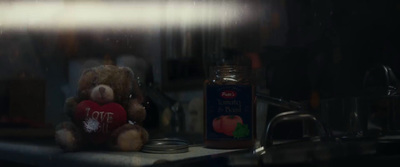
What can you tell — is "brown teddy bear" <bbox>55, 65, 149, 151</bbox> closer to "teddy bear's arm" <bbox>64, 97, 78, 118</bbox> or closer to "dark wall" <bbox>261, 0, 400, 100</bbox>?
"teddy bear's arm" <bbox>64, 97, 78, 118</bbox>

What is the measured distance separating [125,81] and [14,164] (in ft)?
0.65

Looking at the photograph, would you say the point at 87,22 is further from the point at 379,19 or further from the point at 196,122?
the point at 379,19

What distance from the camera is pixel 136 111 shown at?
2.50ft

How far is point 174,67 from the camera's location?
0.95 meters

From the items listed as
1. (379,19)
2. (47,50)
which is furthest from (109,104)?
(379,19)

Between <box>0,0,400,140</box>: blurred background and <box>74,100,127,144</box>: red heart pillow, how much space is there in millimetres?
71

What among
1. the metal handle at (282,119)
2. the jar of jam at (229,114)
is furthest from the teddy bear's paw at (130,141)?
the metal handle at (282,119)

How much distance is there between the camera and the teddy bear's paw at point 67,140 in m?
0.71

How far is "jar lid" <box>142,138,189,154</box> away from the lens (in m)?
0.73

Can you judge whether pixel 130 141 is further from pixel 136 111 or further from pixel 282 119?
pixel 282 119

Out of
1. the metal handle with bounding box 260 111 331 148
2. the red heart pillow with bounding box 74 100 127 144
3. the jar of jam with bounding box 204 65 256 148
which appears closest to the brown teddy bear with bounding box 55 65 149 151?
the red heart pillow with bounding box 74 100 127 144

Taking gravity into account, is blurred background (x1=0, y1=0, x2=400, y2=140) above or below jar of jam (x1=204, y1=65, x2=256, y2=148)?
above

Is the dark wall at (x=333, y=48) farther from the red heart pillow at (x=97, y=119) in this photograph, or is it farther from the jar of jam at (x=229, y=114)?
the red heart pillow at (x=97, y=119)

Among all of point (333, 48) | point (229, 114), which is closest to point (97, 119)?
point (229, 114)
